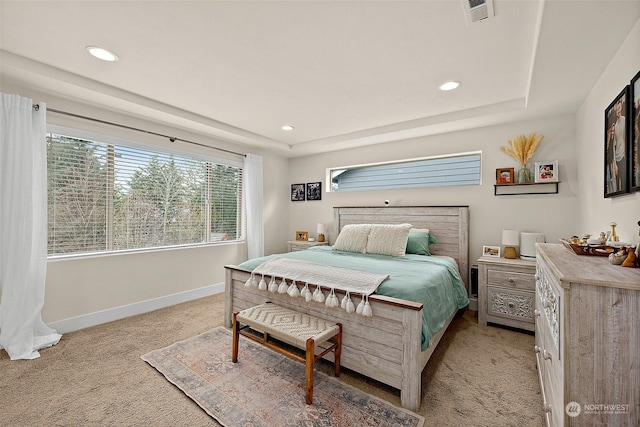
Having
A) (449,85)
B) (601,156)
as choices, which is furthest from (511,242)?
(449,85)

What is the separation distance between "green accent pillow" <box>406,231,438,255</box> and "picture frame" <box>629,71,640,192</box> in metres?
1.98

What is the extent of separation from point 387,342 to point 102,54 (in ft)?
9.62

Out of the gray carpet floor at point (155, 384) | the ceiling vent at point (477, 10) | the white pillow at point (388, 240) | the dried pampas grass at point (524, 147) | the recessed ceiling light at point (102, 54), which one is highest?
the recessed ceiling light at point (102, 54)

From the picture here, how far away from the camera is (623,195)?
5.36ft

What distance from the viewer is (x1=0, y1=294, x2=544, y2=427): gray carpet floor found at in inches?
63.1

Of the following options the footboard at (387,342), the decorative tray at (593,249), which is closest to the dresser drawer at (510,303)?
the footboard at (387,342)

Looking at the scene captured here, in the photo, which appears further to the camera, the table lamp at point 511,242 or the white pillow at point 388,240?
the white pillow at point 388,240

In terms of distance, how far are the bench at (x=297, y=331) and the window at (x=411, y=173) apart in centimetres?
261

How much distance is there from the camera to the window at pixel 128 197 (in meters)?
2.70

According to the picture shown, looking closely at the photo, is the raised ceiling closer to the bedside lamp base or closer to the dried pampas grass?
the dried pampas grass

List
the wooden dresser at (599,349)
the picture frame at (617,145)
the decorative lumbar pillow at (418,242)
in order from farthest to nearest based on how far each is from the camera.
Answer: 1. the decorative lumbar pillow at (418,242)
2. the picture frame at (617,145)
3. the wooden dresser at (599,349)

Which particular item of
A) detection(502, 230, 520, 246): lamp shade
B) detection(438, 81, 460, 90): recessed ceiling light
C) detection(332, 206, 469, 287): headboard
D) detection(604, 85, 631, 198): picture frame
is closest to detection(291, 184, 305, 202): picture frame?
detection(332, 206, 469, 287): headboard

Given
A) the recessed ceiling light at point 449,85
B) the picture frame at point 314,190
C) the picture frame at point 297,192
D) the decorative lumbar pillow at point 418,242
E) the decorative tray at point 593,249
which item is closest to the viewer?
the decorative tray at point 593,249

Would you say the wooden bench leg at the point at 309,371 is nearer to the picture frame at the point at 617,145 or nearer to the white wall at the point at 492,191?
the picture frame at the point at 617,145
